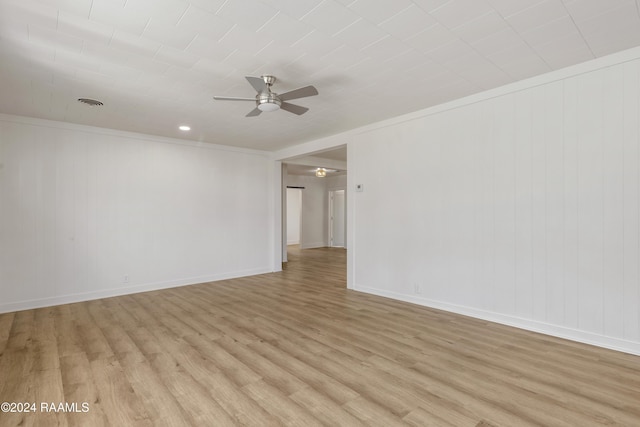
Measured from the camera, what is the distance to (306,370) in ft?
8.52

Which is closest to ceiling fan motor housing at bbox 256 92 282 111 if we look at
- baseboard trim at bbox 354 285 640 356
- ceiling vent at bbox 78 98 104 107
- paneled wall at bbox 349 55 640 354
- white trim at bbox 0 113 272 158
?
paneled wall at bbox 349 55 640 354

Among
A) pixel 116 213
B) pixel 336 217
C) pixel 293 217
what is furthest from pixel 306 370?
pixel 293 217

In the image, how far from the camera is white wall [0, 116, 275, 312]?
4527 mm

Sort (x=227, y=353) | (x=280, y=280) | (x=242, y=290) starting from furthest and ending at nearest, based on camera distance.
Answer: (x=280, y=280), (x=242, y=290), (x=227, y=353)

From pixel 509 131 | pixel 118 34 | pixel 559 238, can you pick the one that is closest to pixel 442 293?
pixel 559 238

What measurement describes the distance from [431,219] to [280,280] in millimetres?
3300

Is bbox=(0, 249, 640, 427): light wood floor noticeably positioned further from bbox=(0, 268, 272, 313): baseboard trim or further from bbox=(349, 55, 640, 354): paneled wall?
bbox=(349, 55, 640, 354): paneled wall

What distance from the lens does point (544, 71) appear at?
323 cm

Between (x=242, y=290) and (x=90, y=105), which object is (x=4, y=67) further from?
(x=242, y=290)

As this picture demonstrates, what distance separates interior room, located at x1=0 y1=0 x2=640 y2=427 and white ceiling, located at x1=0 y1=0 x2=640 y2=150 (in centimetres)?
2

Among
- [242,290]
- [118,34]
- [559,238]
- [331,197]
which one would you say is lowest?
[242,290]

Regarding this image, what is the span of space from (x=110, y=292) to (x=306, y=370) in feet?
13.9

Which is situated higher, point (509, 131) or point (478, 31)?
point (478, 31)

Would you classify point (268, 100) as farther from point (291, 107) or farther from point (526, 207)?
point (526, 207)
